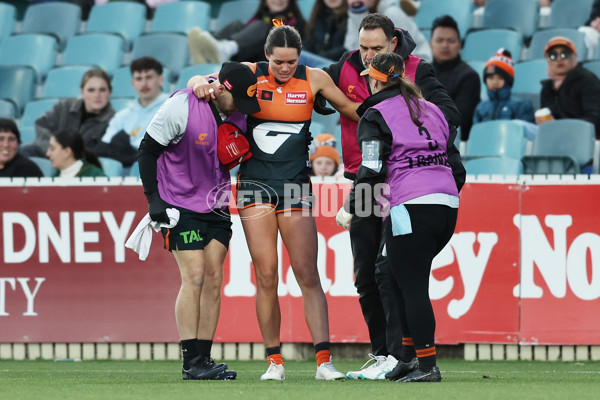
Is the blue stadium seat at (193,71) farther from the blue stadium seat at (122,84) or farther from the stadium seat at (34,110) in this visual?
the stadium seat at (34,110)

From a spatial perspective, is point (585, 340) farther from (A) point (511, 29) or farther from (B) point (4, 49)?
(B) point (4, 49)

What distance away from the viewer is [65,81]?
12906 mm

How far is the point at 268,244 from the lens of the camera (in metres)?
6.45

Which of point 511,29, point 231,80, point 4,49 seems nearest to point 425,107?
point 231,80

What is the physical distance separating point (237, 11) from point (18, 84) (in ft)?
9.24

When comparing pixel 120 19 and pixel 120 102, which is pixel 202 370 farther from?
pixel 120 19

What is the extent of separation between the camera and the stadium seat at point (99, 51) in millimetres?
13438

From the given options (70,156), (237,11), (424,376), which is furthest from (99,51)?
(424,376)

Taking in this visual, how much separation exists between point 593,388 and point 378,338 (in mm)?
1594

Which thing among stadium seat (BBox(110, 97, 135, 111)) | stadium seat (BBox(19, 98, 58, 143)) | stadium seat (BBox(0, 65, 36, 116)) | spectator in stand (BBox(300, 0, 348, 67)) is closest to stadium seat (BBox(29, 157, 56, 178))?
stadium seat (BBox(110, 97, 135, 111))

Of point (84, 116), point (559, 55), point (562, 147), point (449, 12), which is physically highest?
point (449, 12)

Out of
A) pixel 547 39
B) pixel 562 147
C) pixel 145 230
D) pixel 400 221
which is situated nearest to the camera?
pixel 400 221

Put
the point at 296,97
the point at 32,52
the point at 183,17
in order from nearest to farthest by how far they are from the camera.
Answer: the point at 296,97 < the point at 32,52 < the point at 183,17

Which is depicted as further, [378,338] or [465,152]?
[465,152]
